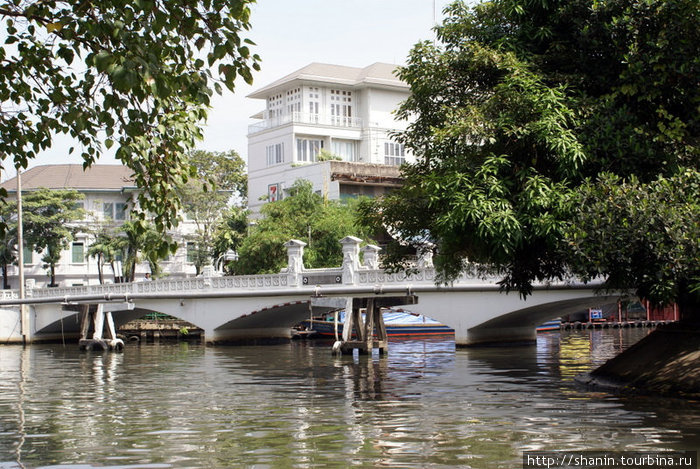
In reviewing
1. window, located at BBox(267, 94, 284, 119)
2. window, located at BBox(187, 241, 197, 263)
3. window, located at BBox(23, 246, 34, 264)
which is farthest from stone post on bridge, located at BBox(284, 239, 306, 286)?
window, located at BBox(23, 246, 34, 264)

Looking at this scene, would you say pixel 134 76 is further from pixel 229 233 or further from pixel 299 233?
pixel 229 233

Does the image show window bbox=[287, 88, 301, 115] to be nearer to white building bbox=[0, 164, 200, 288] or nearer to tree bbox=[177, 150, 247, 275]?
tree bbox=[177, 150, 247, 275]

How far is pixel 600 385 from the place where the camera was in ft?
71.2

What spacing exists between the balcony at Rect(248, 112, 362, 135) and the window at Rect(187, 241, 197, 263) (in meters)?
10.7

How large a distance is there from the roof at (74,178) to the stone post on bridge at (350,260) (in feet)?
116

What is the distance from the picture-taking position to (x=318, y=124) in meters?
72.1

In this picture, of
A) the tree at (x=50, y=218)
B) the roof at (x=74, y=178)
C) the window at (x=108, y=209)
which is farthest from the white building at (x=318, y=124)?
the tree at (x=50, y=218)

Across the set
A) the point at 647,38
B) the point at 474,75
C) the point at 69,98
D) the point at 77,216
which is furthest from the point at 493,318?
the point at 77,216

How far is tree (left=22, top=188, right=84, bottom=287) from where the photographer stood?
64.0 metres

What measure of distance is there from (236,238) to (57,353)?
19.3 meters

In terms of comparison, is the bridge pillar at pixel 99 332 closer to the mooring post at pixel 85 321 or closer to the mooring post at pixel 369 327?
the mooring post at pixel 85 321

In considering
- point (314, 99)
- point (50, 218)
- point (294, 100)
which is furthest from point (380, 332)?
point (294, 100)

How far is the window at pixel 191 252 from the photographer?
221ft

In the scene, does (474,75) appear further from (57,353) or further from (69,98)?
(57,353)
